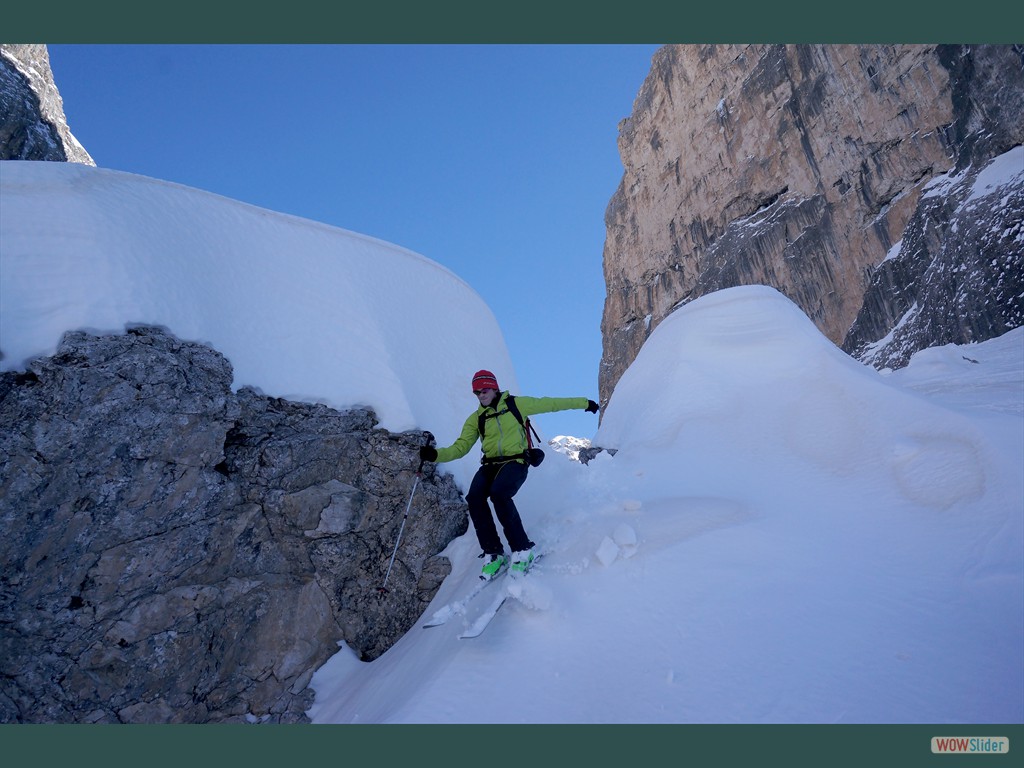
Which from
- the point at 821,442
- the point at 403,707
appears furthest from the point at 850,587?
the point at 403,707

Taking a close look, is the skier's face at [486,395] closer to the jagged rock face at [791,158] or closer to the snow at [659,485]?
the snow at [659,485]

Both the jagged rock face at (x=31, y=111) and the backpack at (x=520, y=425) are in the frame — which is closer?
the backpack at (x=520, y=425)

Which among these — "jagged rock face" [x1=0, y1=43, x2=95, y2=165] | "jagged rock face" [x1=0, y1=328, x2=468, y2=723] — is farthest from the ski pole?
"jagged rock face" [x1=0, y1=43, x2=95, y2=165]

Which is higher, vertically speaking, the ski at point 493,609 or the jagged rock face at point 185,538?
the jagged rock face at point 185,538

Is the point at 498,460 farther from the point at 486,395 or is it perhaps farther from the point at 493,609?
the point at 493,609

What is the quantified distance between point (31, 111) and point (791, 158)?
40475 mm

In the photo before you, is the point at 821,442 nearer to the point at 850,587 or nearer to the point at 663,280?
the point at 850,587

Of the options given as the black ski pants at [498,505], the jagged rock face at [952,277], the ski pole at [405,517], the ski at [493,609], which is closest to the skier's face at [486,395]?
the black ski pants at [498,505]

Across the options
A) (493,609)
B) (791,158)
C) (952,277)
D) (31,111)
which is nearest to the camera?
(493,609)

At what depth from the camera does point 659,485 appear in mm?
6246

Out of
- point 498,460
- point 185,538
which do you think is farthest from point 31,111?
point 498,460

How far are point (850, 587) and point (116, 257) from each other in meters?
7.50

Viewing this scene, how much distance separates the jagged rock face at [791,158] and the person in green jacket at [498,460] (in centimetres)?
2718

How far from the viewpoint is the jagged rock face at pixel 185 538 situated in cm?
501
